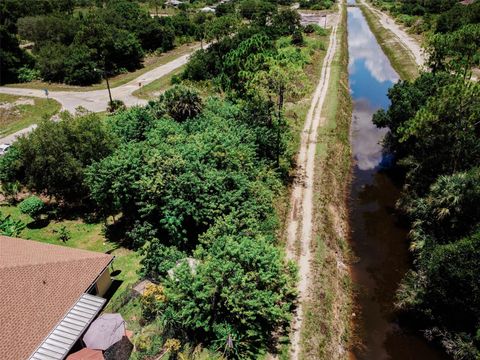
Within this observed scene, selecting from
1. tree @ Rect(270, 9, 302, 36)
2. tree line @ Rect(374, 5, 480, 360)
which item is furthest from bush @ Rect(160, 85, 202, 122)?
tree @ Rect(270, 9, 302, 36)

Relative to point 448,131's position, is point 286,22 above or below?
above

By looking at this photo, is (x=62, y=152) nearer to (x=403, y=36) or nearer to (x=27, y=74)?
(x=27, y=74)

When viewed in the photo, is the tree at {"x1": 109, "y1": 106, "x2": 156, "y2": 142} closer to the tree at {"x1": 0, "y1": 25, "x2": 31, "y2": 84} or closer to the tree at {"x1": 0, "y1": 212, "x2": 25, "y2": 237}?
the tree at {"x1": 0, "y1": 212, "x2": 25, "y2": 237}

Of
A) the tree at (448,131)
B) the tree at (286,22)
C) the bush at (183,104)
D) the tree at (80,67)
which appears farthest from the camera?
the tree at (286,22)

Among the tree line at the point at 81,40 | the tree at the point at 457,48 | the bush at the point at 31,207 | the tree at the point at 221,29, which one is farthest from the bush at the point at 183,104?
the tree at the point at 221,29

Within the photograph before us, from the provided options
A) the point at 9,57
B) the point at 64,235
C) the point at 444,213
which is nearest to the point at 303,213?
the point at 444,213

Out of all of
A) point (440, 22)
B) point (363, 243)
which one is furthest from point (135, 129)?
point (440, 22)

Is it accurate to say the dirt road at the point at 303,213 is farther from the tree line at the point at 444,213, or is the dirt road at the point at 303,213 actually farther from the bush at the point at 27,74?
the bush at the point at 27,74
